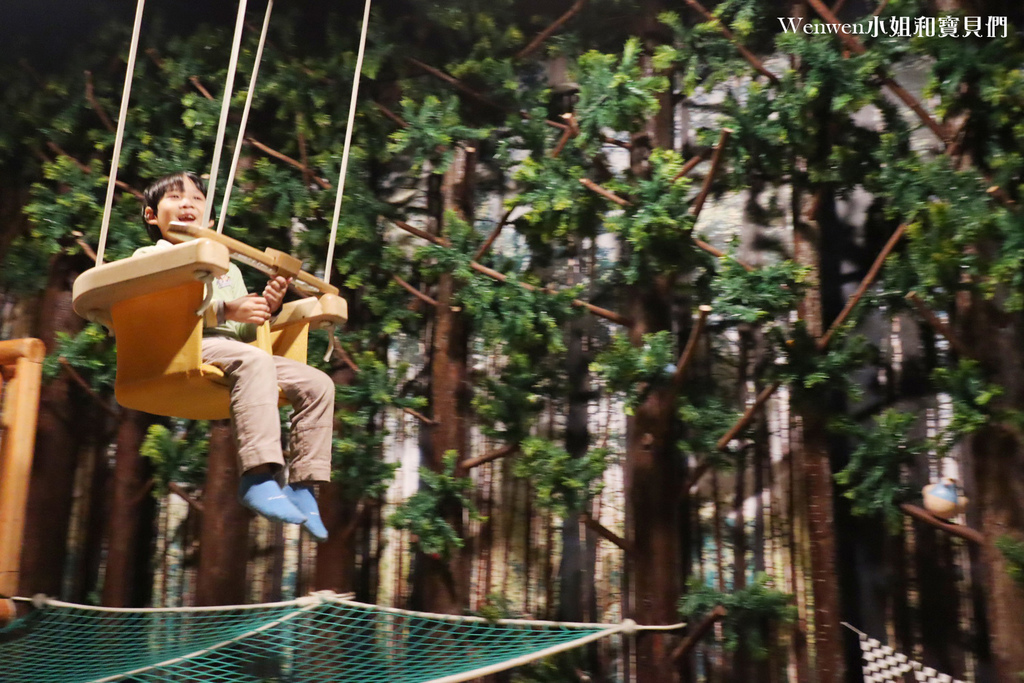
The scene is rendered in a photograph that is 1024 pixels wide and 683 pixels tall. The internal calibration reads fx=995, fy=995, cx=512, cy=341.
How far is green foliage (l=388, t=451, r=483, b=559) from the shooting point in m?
3.47

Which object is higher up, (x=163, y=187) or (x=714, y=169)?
(x=714, y=169)

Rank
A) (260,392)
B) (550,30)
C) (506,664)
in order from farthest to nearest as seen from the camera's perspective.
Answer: (550,30)
(506,664)
(260,392)

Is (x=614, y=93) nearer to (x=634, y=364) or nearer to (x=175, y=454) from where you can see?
(x=634, y=364)

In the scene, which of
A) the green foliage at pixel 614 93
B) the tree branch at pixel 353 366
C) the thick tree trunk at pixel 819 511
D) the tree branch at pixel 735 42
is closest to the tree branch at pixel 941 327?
the thick tree trunk at pixel 819 511

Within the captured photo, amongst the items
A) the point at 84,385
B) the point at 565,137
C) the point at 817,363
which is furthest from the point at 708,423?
the point at 84,385

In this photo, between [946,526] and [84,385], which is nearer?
[946,526]

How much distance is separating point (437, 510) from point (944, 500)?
5.45ft

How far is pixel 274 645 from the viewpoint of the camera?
335cm

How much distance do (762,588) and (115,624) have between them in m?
2.44

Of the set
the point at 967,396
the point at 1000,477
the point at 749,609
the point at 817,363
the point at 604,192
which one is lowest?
the point at 749,609

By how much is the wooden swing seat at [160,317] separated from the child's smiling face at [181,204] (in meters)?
0.32

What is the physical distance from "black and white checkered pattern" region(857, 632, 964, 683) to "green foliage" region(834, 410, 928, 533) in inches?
15.6

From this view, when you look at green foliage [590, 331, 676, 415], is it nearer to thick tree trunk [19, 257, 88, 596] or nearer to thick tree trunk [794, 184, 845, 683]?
thick tree trunk [794, 184, 845, 683]

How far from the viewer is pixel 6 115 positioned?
430cm
